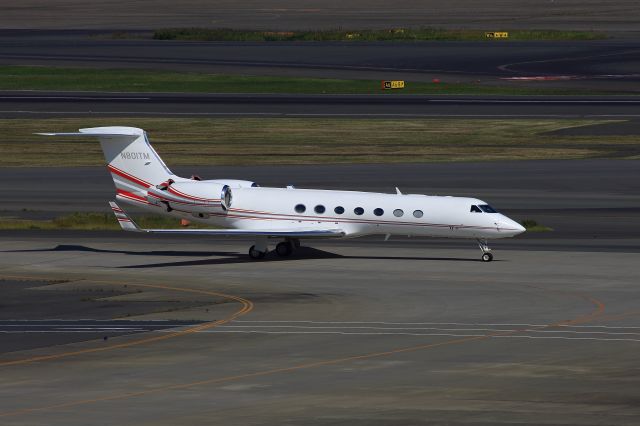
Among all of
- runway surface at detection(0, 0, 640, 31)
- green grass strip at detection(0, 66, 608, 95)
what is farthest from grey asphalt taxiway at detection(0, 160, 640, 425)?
runway surface at detection(0, 0, 640, 31)

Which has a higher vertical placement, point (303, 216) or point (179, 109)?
point (179, 109)

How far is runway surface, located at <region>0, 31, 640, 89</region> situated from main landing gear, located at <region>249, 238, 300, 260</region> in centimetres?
5982

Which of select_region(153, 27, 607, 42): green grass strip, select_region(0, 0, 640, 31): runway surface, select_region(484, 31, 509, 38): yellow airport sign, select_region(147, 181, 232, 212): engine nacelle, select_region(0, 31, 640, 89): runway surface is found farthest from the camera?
select_region(0, 0, 640, 31): runway surface

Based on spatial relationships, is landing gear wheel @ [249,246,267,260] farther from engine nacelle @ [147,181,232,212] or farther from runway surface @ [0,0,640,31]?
runway surface @ [0,0,640,31]

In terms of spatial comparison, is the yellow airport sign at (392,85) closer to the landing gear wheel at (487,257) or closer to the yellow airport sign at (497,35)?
the yellow airport sign at (497,35)

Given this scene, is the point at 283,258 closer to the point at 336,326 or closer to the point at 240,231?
the point at 240,231

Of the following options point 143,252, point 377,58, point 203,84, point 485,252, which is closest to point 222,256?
point 143,252

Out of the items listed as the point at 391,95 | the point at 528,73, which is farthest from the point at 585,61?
the point at 391,95

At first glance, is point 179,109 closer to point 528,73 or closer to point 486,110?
point 486,110

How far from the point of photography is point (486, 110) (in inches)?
4072

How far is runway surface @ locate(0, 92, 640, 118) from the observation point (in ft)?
334

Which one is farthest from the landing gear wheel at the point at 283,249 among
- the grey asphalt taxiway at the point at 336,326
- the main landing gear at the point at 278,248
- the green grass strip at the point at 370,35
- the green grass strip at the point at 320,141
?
the green grass strip at the point at 370,35

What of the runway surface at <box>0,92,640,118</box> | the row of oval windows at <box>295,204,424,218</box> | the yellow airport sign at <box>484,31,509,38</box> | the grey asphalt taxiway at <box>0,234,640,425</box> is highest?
the yellow airport sign at <box>484,31,509,38</box>

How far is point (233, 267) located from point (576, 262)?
13.6 metres
